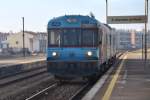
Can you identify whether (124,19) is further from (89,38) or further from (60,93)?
(60,93)

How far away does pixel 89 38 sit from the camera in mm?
22094

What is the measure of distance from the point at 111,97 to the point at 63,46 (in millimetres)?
7082

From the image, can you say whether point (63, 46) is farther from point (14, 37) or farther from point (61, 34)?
point (14, 37)

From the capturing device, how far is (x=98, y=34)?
72.9 feet

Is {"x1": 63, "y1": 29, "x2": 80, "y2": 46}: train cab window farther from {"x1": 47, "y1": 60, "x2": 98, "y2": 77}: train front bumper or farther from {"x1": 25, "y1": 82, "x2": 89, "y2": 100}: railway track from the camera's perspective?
{"x1": 25, "y1": 82, "x2": 89, "y2": 100}: railway track

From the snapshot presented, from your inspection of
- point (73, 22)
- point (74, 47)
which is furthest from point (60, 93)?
point (73, 22)

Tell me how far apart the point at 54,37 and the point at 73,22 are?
116 centimetres

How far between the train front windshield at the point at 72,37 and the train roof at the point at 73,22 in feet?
0.78

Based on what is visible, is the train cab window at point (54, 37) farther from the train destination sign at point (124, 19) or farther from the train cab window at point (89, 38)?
the train destination sign at point (124, 19)

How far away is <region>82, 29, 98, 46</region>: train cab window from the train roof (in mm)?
286

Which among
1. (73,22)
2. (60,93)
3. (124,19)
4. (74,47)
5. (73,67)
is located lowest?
(60,93)

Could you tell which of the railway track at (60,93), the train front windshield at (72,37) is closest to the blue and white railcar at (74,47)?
the train front windshield at (72,37)

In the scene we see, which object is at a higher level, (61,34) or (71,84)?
(61,34)


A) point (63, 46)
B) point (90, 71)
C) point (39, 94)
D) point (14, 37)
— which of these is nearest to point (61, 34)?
point (63, 46)
